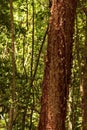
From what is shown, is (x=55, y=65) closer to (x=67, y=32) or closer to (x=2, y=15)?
(x=67, y=32)

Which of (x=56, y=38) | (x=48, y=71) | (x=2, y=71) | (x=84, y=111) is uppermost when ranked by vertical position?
(x=56, y=38)

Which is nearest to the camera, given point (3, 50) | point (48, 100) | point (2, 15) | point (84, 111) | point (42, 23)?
point (48, 100)

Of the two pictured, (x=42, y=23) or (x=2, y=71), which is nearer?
(x=2, y=71)

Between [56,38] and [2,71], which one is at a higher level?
[56,38]

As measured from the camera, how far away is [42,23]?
944 centimetres

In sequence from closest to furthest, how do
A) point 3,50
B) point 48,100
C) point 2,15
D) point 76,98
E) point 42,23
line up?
point 48,100 → point 2,15 → point 3,50 → point 42,23 → point 76,98

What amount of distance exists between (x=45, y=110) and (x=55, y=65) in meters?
0.50

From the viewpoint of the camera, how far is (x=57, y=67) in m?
4.02

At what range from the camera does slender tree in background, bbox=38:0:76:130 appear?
13.0 ft

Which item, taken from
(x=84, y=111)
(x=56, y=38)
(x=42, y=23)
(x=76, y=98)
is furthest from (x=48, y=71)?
(x=76, y=98)

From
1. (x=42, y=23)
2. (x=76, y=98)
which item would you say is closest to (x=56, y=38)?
(x=42, y=23)

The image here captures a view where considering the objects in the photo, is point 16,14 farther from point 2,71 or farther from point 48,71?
point 48,71

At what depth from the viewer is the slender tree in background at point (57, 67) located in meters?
3.97

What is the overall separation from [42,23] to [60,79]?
557 cm
